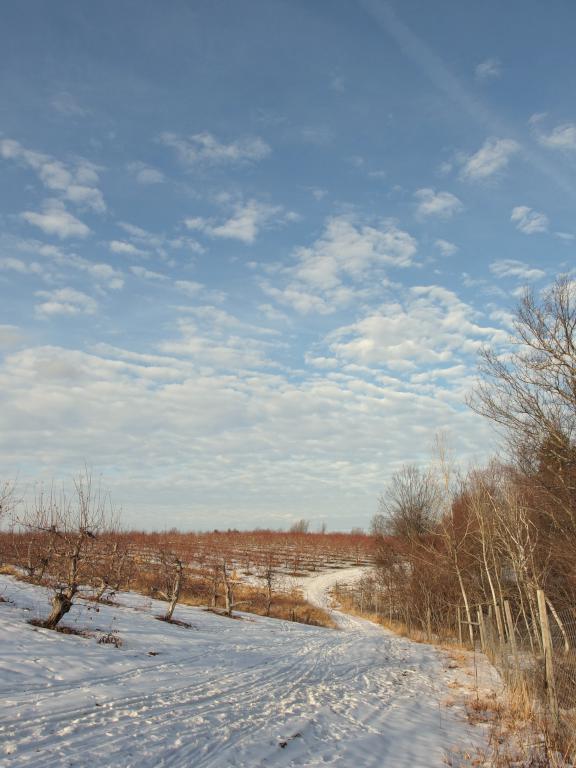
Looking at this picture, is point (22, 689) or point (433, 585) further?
point (433, 585)

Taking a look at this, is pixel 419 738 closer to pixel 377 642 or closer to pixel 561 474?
pixel 561 474

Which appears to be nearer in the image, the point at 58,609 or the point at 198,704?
the point at 198,704

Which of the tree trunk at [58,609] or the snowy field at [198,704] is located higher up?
the tree trunk at [58,609]

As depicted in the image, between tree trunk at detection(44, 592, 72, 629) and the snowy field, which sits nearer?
the snowy field

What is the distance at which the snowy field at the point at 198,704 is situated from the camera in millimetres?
6543

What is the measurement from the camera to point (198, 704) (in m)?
8.79

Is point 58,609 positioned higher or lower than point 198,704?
higher

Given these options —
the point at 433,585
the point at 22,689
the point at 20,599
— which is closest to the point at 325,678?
the point at 22,689

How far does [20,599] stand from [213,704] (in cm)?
1148

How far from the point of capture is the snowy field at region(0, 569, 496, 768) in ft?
21.5

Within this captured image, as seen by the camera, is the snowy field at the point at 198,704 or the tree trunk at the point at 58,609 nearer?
the snowy field at the point at 198,704

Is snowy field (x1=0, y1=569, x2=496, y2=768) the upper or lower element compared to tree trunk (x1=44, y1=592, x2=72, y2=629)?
lower

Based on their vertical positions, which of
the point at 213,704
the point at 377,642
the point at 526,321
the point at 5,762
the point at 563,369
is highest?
the point at 526,321

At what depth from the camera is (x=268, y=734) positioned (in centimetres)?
791
